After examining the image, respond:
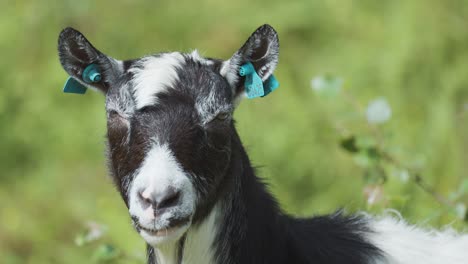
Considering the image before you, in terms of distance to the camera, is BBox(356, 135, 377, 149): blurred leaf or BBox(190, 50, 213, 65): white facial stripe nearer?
BBox(190, 50, 213, 65): white facial stripe

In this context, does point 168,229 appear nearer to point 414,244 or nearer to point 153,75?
point 153,75

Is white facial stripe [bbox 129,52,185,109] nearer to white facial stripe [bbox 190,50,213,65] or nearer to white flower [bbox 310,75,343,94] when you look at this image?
white facial stripe [bbox 190,50,213,65]

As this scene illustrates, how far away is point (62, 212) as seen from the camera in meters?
11.3

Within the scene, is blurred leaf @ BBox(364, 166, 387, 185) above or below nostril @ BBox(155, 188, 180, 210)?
above

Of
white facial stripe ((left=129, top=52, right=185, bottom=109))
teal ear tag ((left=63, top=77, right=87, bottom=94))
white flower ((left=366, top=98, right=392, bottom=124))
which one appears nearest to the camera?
white facial stripe ((left=129, top=52, right=185, bottom=109))

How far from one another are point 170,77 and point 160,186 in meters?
0.83

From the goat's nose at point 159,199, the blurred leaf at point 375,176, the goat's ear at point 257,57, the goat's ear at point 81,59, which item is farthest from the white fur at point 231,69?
the blurred leaf at point 375,176

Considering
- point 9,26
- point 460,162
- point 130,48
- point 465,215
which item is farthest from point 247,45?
point 9,26

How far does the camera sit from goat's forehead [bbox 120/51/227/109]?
536 centimetres

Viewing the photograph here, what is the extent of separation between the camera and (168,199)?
4852 millimetres

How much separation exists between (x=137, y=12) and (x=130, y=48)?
2.58ft

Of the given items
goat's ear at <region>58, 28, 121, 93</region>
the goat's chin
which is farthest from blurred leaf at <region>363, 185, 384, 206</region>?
the goat's chin

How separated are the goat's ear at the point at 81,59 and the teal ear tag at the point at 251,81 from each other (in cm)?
73

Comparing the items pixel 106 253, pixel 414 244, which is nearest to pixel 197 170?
pixel 414 244
